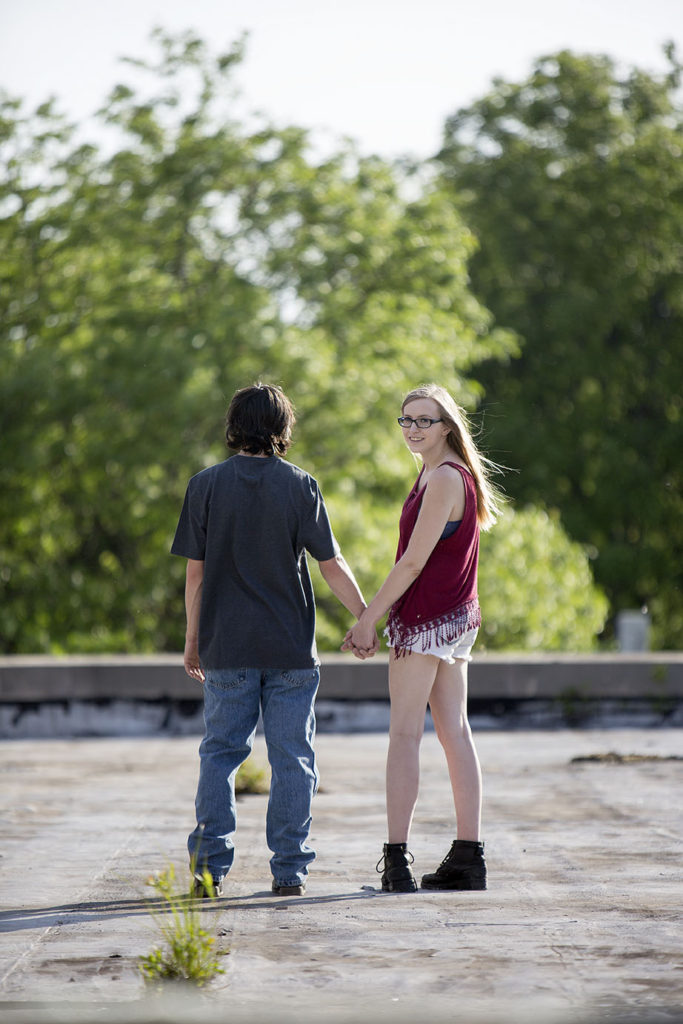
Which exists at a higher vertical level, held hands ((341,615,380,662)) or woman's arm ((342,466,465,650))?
woman's arm ((342,466,465,650))

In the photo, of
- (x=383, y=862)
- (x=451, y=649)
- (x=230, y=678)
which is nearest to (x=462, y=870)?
(x=383, y=862)

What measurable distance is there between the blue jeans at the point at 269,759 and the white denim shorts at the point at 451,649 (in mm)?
381

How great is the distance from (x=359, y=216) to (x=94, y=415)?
5199mm

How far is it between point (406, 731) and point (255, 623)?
2.19 ft

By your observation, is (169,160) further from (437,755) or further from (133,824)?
(133,824)

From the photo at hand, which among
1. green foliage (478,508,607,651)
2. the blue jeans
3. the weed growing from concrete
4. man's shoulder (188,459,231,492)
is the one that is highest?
man's shoulder (188,459,231,492)

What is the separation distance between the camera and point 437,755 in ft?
31.4

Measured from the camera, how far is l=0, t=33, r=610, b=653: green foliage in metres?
16.9

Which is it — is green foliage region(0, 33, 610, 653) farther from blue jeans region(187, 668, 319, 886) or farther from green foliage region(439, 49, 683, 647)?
blue jeans region(187, 668, 319, 886)

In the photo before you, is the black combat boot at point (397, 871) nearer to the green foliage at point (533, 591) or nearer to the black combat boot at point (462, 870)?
the black combat boot at point (462, 870)

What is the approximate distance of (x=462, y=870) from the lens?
5133 millimetres

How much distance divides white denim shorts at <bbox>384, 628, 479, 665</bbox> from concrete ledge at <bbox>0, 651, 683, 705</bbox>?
20.5ft

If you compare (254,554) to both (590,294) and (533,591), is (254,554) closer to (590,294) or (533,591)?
(533,591)

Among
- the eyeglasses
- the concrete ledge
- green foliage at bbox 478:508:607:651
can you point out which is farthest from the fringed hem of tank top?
green foliage at bbox 478:508:607:651
